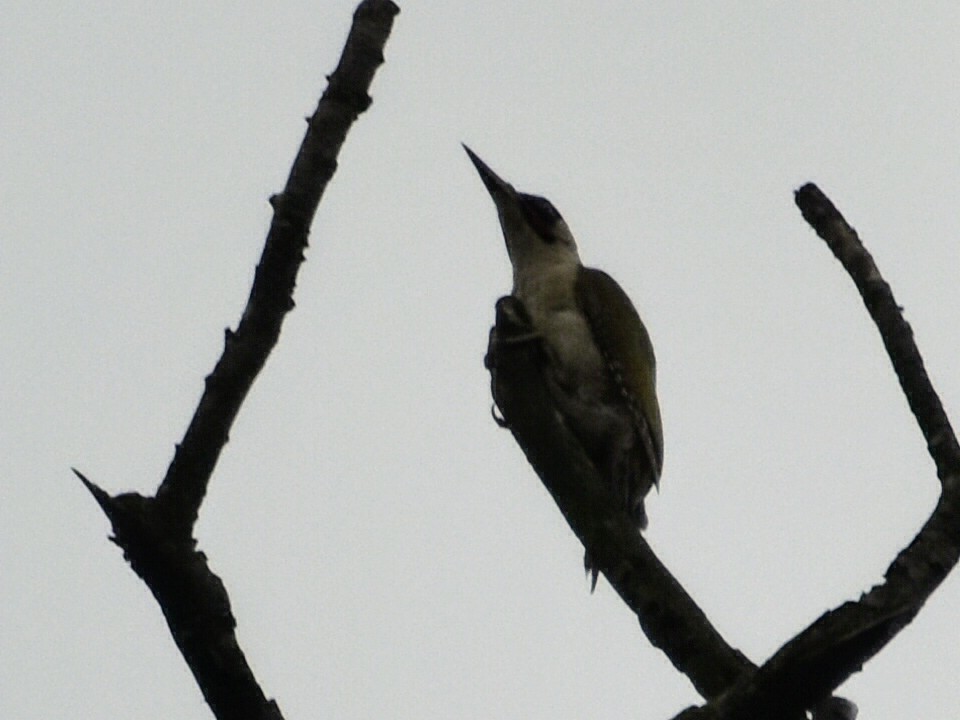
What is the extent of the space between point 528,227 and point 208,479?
5.34 meters

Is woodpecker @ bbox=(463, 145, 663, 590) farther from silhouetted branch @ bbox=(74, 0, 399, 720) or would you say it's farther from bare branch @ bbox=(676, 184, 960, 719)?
silhouetted branch @ bbox=(74, 0, 399, 720)

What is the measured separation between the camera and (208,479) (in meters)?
2.98

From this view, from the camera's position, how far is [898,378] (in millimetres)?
3549

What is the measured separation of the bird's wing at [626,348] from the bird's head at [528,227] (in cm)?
30

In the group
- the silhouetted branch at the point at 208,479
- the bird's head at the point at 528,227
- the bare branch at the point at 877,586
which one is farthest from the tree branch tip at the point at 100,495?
the bird's head at the point at 528,227

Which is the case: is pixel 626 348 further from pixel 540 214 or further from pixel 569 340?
pixel 540 214

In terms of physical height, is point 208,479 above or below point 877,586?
above

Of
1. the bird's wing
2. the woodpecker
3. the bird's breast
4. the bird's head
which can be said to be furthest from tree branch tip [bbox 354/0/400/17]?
the bird's head

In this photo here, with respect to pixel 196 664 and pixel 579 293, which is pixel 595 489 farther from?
pixel 579 293

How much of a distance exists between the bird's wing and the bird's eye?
474mm

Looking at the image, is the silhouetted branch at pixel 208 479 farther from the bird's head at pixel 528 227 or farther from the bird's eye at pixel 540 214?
the bird's eye at pixel 540 214

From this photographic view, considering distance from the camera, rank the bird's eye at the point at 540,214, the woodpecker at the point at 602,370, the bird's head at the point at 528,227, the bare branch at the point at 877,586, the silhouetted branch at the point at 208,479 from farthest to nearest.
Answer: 1. the bird's eye at the point at 540,214
2. the bird's head at the point at 528,227
3. the woodpecker at the point at 602,370
4. the silhouetted branch at the point at 208,479
5. the bare branch at the point at 877,586

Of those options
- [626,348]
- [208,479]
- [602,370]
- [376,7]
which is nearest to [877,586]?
[208,479]

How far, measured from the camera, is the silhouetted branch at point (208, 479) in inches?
111
